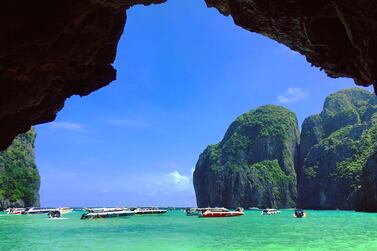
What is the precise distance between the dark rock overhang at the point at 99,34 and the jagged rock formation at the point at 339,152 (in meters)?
102

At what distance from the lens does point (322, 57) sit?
11117 millimetres

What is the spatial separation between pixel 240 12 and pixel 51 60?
224 inches

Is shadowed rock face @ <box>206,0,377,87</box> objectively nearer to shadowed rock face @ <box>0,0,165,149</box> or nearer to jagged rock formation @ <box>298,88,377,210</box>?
shadowed rock face @ <box>0,0,165,149</box>

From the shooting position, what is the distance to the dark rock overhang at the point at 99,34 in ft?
29.3

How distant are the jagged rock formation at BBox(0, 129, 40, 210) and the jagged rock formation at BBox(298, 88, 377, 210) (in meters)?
99.4

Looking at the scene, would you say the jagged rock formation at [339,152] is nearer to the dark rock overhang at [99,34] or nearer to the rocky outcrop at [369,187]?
the rocky outcrop at [369,187]

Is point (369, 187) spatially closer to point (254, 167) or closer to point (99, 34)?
point (254, 167)

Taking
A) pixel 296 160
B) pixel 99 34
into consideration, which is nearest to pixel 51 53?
pixel 99 34

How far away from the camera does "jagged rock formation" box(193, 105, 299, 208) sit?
161m

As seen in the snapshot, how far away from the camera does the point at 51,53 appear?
11539mm

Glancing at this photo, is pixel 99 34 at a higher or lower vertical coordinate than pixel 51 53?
higher

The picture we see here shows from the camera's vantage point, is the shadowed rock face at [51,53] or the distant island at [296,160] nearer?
the shadowed rock face at [51,53]

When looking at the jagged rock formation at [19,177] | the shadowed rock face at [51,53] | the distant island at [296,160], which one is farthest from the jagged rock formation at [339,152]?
the shadowed rock face at [51,53]

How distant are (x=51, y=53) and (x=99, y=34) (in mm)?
1774
